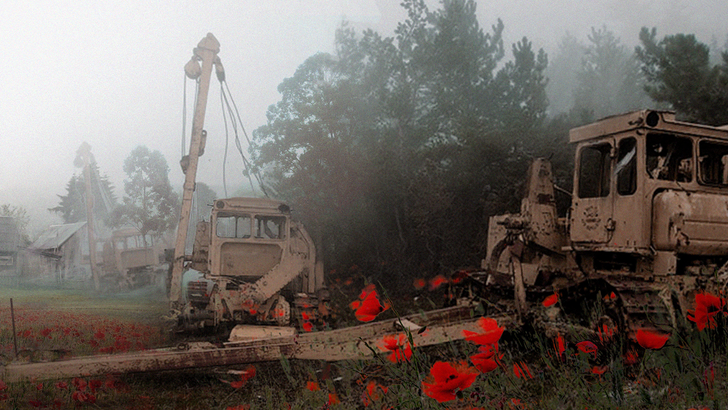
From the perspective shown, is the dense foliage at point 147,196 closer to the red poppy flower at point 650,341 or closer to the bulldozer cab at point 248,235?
the bulldozer cab at point 248,235

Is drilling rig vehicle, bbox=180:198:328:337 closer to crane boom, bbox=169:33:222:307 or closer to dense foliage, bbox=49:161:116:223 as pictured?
crane boom, bbox=169:33:222:307

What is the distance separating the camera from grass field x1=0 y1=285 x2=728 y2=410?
7.87ft

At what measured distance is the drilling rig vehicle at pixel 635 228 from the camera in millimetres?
5527

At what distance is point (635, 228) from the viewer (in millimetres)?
5980

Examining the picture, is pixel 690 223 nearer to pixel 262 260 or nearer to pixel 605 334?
pixel 605 334

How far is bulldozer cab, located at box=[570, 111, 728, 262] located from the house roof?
7.41 m

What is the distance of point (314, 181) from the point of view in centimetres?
1605

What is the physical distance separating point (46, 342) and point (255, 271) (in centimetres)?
497

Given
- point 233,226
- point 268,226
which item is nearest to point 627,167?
point 268,226

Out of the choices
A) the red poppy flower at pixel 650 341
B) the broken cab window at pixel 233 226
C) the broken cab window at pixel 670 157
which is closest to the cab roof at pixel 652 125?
the broken cab window at pixel 670 157

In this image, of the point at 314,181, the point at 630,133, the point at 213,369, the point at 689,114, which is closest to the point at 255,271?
the point at 213,369

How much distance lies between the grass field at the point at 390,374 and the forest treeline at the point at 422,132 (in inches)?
266

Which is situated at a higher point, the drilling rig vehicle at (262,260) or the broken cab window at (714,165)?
the broken cab window at (714,165)

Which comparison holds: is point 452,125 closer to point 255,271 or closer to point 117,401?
point 255,271
